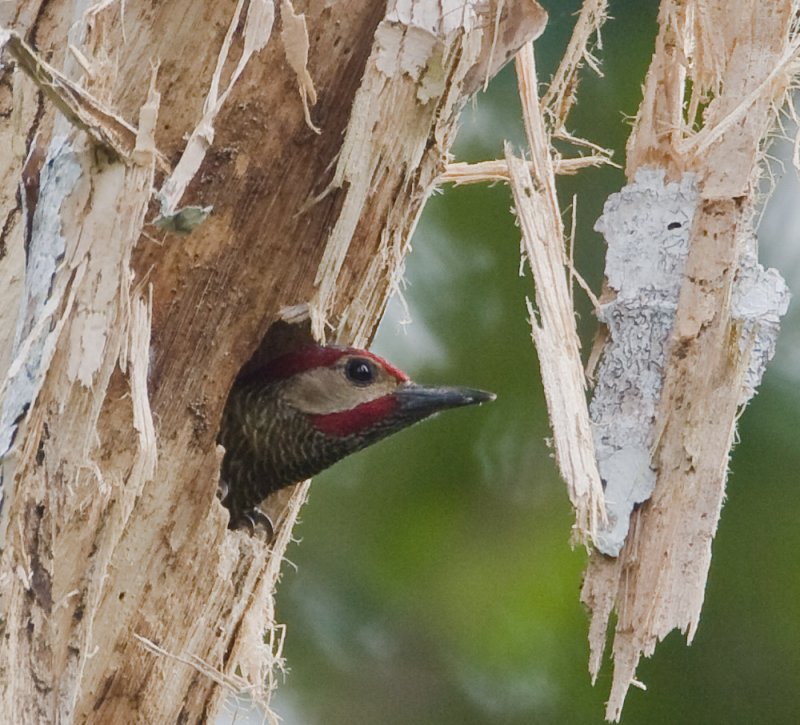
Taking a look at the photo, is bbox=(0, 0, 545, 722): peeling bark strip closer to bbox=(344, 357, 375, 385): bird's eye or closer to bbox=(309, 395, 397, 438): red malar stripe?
bbox=(344, 357, 375, 385): bird's eye

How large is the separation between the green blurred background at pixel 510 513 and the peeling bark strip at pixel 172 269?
1231 millimetres

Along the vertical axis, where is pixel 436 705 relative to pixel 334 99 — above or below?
below

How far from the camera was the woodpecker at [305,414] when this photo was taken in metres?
3.18

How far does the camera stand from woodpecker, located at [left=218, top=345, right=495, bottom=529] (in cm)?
318

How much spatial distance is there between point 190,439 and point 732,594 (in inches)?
83.8

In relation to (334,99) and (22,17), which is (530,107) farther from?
(22,17)

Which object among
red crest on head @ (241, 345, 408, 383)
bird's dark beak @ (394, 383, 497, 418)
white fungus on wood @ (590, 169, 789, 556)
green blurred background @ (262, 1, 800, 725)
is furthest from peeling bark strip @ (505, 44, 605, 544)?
green blurred background @ (262, 1, 800, 725)

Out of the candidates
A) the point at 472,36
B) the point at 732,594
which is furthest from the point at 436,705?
the point at 472,36

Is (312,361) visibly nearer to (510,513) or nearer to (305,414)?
(305,414)

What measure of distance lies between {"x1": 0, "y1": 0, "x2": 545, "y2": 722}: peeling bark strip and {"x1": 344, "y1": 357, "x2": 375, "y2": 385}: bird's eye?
0.14m

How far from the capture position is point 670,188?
3.01 metres

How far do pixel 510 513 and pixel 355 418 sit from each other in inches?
49.9

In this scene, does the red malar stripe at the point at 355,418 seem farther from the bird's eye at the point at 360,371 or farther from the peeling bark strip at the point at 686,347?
the peeling bark strip at the point at 686,347

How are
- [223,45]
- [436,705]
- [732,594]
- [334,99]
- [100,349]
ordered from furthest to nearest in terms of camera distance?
[436,705] < [732,594] < [334,99] < [223,45] < [100,349]
